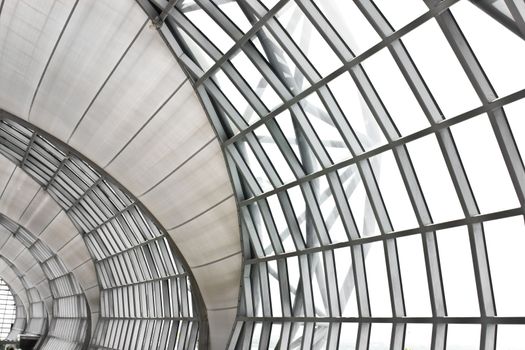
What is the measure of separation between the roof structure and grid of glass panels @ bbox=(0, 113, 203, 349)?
1.78 feet

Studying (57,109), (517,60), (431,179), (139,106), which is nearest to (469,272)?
(431,179)

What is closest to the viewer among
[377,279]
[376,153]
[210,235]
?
[376,153]

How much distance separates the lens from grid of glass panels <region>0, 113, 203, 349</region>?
110 ft

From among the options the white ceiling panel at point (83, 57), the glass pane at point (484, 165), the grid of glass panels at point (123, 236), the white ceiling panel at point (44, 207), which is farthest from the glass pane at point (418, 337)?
the white ceiling panel at point (44, 207)

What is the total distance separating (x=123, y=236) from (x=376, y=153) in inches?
1043

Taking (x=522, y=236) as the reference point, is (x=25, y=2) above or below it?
above

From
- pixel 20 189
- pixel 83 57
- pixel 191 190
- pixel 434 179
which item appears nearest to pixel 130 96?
pixel 83 57

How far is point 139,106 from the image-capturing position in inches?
947

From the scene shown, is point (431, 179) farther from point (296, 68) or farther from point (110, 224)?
point (110, 224)

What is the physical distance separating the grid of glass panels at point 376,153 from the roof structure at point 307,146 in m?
0.05

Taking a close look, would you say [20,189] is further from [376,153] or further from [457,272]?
[457,272]

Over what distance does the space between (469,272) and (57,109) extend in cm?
1914

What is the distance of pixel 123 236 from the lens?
39875 mm

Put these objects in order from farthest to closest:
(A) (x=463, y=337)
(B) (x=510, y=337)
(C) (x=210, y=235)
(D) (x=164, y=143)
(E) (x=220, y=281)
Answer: (E) (x=220, y=281) → (C) (x=210, y=235) → (D) (x=164, y=143) → (A) (x=463, y=337) → (B) (x=510, y=337)
